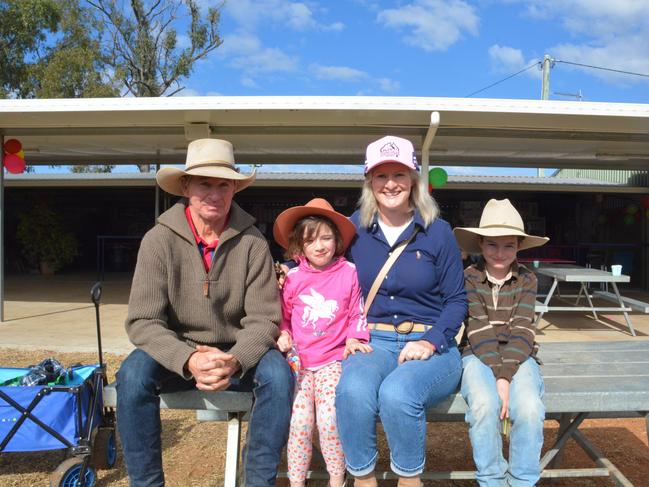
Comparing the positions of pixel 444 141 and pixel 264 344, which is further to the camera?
pixel 444 141

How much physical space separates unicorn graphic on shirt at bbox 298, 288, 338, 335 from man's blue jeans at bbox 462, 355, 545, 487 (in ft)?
2.37

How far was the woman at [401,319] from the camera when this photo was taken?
78.9 inches

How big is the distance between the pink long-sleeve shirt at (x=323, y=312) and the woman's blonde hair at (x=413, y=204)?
0.94 ft

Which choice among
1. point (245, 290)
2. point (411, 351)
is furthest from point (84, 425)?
point (411, 351)

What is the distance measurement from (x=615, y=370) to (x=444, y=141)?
558 centimetres

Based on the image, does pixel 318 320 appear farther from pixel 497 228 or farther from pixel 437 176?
A: pixel 437 176

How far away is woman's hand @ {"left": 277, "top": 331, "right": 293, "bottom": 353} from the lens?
231 cm

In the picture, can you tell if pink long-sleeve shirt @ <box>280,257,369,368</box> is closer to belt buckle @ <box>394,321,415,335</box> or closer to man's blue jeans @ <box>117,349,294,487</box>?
belt buckle @ <box>394,321,415,335</box>

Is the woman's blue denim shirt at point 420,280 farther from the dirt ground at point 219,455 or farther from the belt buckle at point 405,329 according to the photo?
the dirt ground at point 219,455

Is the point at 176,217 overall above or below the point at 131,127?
below

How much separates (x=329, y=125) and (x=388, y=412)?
16.6ft

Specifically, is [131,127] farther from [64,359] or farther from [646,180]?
[646,180]

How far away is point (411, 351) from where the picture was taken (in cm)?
226

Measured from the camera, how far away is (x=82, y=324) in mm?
6801
